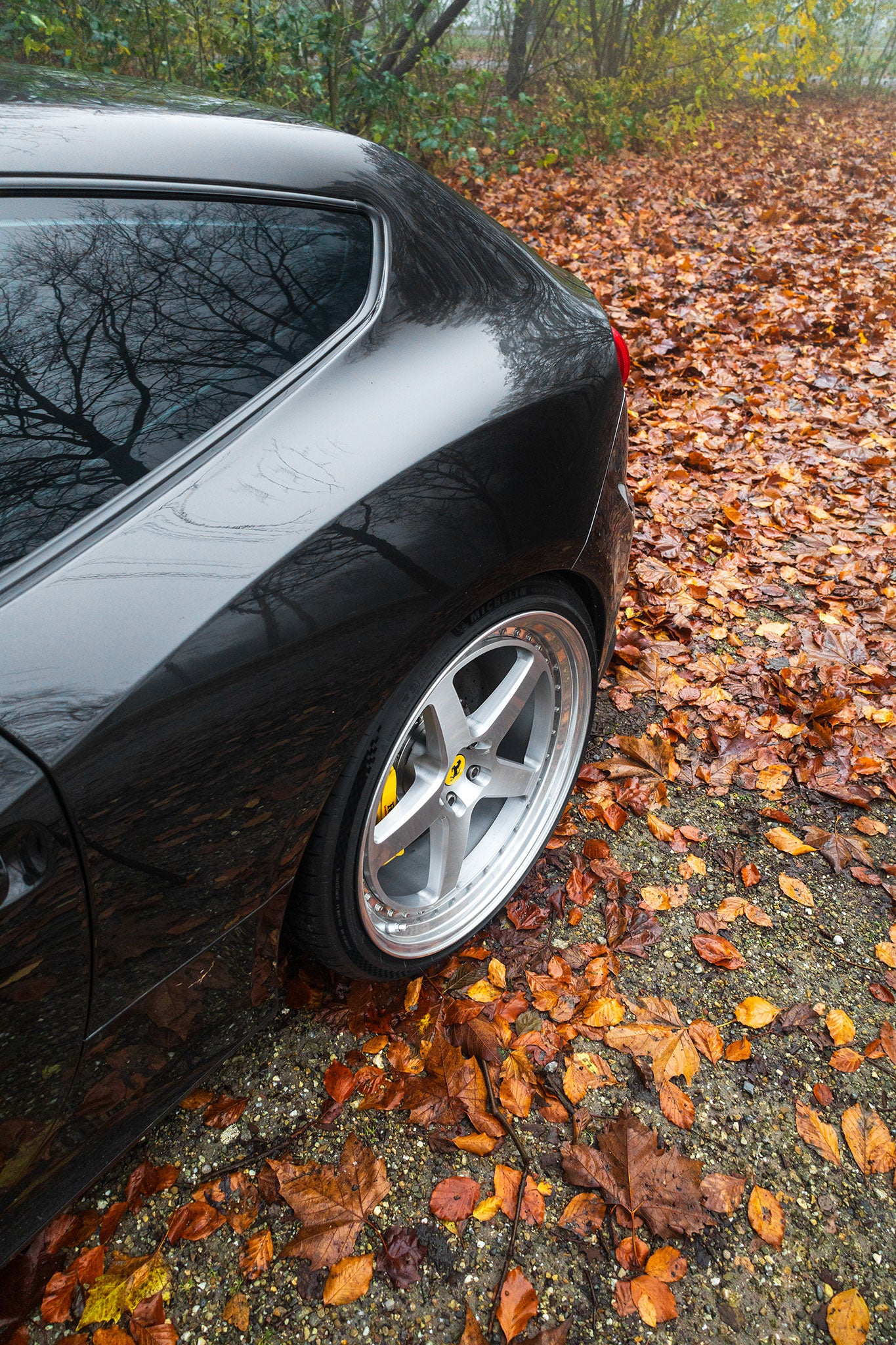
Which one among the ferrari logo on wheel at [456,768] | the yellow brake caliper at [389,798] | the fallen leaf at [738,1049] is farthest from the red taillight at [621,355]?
the fallen leaf at [738,1049]

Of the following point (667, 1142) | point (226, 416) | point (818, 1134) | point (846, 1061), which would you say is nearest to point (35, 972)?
point (226, 416)

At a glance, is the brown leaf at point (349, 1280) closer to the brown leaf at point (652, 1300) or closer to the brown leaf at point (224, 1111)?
the brown leaf at point (224, 1111)

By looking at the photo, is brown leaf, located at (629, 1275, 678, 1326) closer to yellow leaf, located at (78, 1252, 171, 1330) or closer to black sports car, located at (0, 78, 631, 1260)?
black sports car, located at (0, 78, 631, 1260)

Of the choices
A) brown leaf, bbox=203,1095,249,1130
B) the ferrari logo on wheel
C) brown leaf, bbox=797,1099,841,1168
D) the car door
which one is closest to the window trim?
the car door

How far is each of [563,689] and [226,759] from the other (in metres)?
1.03

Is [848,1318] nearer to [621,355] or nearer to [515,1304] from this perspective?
[515,1304]

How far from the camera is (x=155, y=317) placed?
112 centimetres

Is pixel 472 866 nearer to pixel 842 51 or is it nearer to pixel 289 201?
pixel 289 201

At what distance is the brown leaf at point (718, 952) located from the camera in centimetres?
191

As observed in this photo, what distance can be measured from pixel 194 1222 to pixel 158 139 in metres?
1.79

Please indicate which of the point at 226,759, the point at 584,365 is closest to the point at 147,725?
the point at 226,759

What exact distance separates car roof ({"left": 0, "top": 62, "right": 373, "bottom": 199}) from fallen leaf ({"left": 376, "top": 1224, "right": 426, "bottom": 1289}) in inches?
68.8

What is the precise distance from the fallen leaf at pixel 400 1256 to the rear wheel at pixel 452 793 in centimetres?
44

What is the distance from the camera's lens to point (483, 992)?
1.85 m
